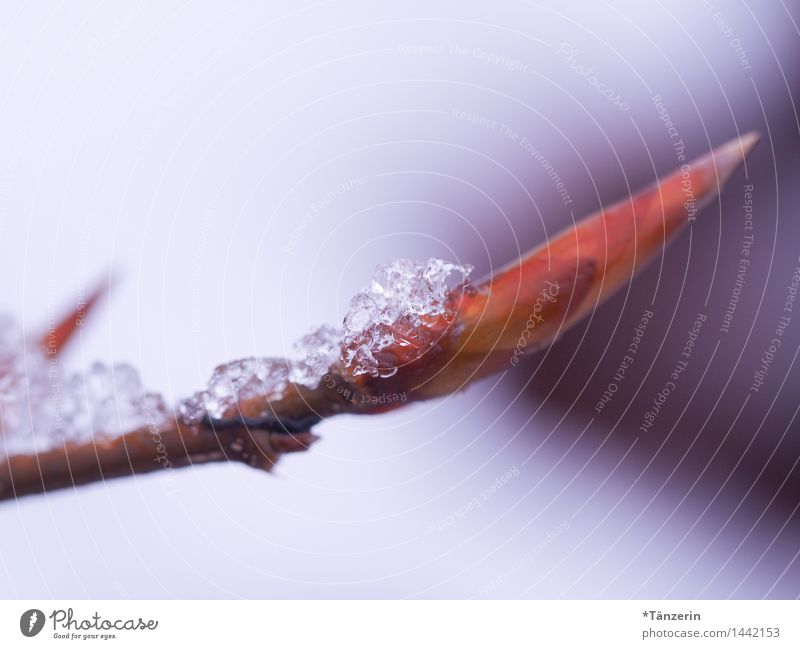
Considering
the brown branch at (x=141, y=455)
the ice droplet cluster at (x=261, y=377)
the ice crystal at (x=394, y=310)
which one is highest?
the ice crystal at (x=394, y=310)

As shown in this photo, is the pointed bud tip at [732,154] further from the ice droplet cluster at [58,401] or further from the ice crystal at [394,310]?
the ice droplet cluster at [58,401]

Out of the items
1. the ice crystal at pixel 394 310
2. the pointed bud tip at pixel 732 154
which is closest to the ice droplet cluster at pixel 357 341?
the ice crystal at pixel 394 310

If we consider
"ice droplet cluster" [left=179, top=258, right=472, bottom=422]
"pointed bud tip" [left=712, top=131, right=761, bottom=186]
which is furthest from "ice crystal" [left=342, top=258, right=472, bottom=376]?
"pointed bud tip" [left=712, top=131, right=761, bottom=186]

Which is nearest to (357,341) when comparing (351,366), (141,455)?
(351,366)

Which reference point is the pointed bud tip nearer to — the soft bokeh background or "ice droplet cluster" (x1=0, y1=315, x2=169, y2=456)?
the soft bokeh background

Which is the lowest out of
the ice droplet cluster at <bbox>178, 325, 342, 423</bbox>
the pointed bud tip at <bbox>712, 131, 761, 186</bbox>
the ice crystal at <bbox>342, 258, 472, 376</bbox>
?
the ice droplet cluster at <bbox>178, 325, 342, 423</bbox>

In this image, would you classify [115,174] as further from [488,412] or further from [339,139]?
[488,412]

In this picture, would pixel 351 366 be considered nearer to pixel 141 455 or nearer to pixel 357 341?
pixel 357 341
